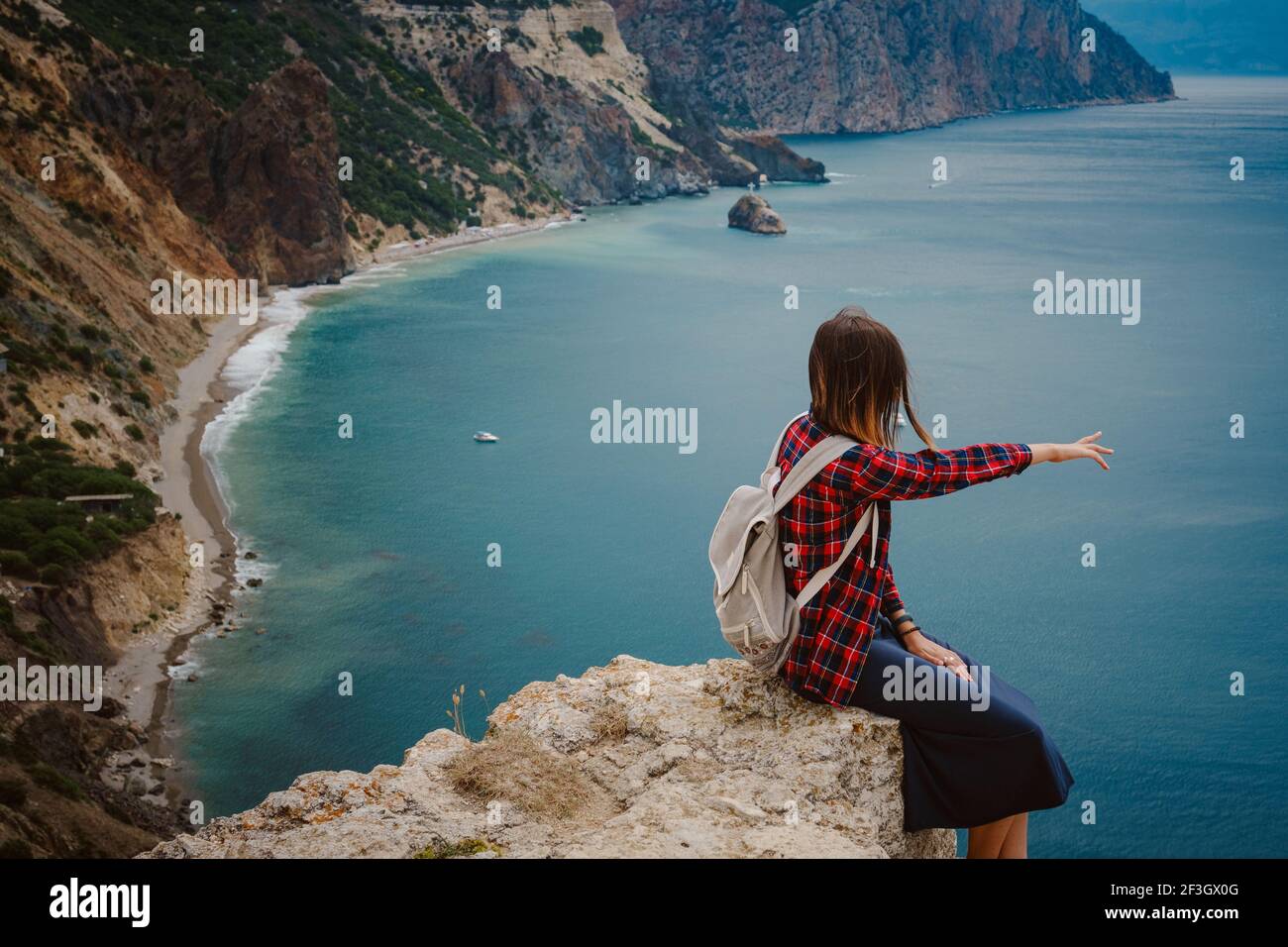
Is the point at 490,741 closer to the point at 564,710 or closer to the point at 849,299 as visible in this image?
the point at 564,710

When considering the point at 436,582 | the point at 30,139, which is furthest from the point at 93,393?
the point at 30,139

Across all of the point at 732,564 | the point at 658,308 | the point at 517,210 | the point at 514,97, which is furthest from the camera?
the point at 514,97

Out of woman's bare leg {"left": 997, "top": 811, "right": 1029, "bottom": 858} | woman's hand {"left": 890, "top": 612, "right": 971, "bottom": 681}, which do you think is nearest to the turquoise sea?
woman's bare leg {"left": 997, "top": 811, "right": 1029, "bottom": 858}

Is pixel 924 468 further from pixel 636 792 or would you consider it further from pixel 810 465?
pixel 636 792

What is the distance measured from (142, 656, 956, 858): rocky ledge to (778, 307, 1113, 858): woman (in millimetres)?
266

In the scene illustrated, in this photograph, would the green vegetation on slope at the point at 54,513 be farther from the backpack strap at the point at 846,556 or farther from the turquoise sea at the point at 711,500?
the backpack strap at the point at 846,556

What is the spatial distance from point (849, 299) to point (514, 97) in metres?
55.4

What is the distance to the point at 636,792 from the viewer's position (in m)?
6.37

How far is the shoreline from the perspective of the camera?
2841cm

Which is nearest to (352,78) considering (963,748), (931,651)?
(931,651)

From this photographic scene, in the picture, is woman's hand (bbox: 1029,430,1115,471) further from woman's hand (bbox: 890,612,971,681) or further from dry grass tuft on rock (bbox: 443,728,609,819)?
dry grass tuft on rock (bbox: 443,728,609,819)

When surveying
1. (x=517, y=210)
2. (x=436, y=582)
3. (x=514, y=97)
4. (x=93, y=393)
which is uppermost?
(x=514, y=97)
